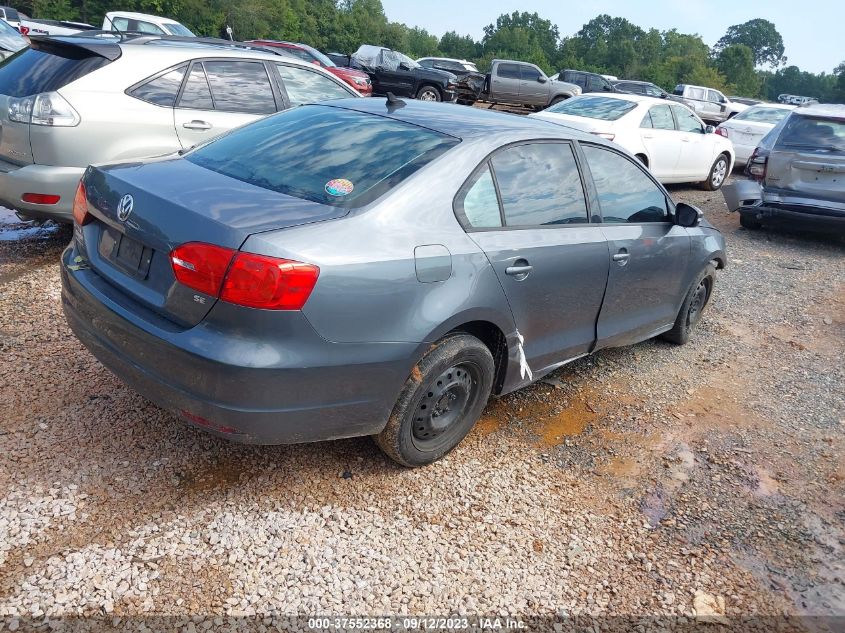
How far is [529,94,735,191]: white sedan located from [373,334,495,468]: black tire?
658 centimetres

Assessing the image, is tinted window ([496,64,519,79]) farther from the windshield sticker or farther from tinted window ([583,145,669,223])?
the windshield sticker

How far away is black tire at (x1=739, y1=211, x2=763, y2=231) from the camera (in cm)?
896

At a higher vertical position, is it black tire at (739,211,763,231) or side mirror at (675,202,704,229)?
side mirror at (675,202,704,229)

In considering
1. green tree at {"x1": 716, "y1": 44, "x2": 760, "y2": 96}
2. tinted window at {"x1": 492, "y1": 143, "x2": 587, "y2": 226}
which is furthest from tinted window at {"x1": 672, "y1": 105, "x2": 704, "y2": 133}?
green tree at {"x1": 716, "y1": 44, "x2": 760, "y2": 96}

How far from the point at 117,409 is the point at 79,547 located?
39.0 inches

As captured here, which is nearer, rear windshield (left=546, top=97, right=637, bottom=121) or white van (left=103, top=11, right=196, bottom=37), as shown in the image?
rear windshield (left=546, top=97, right=637, bottom=121)

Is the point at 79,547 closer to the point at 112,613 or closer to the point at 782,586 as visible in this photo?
the point at 112,613

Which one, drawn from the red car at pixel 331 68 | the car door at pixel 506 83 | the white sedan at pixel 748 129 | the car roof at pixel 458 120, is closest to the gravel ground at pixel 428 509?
the car roof at pixel 458 120

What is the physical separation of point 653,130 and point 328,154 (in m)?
8.13

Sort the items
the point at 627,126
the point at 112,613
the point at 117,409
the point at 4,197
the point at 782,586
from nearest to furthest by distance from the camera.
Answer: the point at 112,613 < the point at 782,586 < the point at 117,409 < the point at 4,197 < the point at 627,126

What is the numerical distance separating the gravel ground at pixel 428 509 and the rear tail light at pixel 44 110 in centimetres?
140

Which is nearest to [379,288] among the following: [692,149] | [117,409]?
[117,409]

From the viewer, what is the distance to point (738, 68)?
3578 inches

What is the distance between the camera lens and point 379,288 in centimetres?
261
